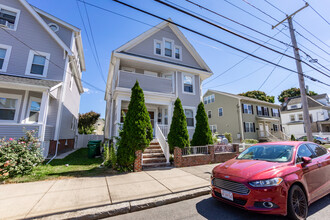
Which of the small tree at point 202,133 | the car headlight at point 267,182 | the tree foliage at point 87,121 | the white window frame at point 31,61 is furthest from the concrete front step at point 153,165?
the tree foliage at point 87,121

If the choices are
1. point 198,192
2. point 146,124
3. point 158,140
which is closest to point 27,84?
point 146,124

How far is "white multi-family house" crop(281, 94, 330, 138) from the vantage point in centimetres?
2792

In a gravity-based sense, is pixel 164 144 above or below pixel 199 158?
above

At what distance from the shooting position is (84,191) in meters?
4.26

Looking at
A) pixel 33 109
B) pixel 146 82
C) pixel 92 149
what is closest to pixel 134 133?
pixel 92 149

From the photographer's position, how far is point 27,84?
755cm

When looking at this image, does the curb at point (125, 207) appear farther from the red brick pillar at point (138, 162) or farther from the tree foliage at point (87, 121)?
the tree foliage at point (87, 121)

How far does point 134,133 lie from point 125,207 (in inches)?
137

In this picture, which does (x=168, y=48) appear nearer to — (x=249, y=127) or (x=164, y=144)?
(x=164, y=144)

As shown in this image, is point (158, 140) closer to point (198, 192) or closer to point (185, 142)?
point (185, 142)

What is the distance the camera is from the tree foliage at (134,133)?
21.2 ft

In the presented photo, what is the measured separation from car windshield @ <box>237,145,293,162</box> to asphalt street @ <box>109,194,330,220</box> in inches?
46.6

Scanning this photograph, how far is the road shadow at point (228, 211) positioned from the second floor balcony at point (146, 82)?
797 centimetres

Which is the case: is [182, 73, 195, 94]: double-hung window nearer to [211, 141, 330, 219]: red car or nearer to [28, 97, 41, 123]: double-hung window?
[211, 141, 330, 219]: red car
